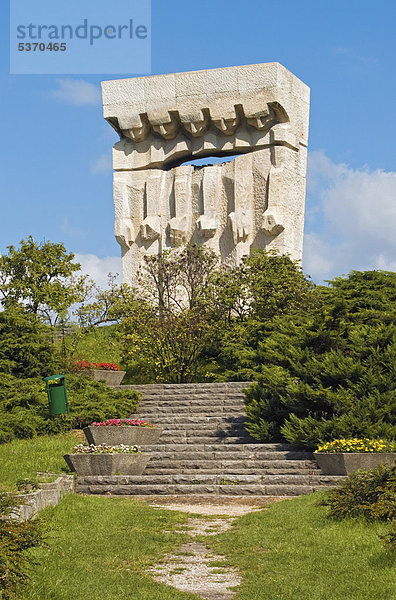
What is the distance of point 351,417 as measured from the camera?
1294cm

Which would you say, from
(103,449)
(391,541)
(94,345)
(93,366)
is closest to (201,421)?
(103,449)

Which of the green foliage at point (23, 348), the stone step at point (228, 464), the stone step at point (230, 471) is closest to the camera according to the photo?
the stone step at point (230, 471)

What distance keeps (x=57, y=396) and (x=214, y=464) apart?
4.12m

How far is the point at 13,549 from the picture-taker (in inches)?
230

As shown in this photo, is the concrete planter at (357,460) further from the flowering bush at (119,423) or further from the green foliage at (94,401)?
the green foliage at (94,401)

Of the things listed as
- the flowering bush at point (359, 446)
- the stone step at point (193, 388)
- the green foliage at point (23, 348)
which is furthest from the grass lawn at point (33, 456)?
the flowering bush at point (359, 446)

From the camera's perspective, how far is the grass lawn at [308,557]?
601cm

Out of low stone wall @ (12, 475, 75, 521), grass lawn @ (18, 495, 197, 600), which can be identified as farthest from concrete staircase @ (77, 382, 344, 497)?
grass lawn @ (18, 495, 197, 600)

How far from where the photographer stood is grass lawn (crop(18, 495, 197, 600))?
6027 mm

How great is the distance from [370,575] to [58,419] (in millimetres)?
11059

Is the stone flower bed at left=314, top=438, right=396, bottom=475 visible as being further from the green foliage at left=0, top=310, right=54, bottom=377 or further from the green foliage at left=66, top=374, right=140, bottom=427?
the green foliage at left=0, top=310, right=54, bottom=377

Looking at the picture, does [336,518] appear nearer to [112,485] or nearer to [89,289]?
[112,485]

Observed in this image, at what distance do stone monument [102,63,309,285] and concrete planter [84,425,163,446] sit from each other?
1046 centimetres

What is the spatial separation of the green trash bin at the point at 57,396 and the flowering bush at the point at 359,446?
588 cm
